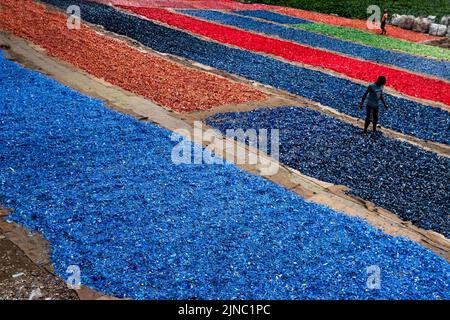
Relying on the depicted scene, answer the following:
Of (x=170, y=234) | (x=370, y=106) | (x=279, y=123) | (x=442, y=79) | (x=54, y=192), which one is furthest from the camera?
(x=442, y=79)

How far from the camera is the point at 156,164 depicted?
1136cm

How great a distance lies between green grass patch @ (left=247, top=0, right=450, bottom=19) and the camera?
141 feet

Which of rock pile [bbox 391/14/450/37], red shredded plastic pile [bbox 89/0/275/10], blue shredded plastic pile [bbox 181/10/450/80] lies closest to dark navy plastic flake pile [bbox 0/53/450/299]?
blue shredded plastic pile [bbox 181/10/450/80]

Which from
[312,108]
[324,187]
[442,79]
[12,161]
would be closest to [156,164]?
[12,161]

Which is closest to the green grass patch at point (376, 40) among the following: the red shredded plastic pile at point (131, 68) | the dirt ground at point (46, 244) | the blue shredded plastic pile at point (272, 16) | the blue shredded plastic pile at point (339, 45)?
the blue shredded plastic pile at point (339, 45)

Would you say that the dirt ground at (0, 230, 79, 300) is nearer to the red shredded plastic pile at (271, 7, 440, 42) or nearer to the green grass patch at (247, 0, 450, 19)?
the red shredded plastic pile at (271, 7, 440, 42)

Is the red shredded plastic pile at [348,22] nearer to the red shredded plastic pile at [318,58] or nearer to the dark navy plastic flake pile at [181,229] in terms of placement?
the red shredded plastic pile at [318,58]

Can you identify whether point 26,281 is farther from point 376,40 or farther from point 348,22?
point 348,22

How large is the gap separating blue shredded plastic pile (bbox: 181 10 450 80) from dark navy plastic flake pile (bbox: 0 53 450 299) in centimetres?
1695

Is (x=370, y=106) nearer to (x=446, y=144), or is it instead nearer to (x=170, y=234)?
(x=446, y=144)

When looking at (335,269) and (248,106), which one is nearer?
(335,269)

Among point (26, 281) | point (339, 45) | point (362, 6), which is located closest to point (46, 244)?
point (26, 281)

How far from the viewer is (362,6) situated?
4603 centimetres

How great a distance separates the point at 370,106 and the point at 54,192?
9115 millimetres
